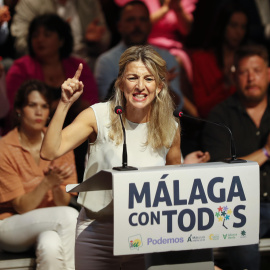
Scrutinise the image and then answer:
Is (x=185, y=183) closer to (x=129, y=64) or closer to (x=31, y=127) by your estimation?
(x=129, y=64)

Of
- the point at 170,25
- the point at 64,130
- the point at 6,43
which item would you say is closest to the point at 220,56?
the point at 170,25

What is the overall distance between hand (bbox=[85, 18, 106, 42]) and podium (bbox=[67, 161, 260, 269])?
2.83m

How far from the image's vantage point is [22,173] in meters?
3.51

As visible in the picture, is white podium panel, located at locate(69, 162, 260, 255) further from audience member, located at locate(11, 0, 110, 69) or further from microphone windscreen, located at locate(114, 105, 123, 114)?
audience member, located at locate(11, 0, 110, 69)

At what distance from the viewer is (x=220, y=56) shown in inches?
199

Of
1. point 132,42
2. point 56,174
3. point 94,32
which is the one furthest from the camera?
point 94,32

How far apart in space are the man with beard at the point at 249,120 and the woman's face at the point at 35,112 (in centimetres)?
110

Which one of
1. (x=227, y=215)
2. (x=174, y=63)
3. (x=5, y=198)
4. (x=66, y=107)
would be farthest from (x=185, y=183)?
(x=174, y=63)

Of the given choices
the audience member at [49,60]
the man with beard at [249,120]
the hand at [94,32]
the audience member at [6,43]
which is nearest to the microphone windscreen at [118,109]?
the man with beard at [249,120]

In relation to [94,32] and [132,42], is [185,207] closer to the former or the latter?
[132,42]

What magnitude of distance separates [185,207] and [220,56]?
3.01 meters

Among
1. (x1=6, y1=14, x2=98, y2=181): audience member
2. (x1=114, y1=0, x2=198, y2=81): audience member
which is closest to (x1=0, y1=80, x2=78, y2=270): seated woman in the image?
(x1=6, y1=14, x2=98, y2=181): audience member

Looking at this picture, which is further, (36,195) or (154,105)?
(36,195)

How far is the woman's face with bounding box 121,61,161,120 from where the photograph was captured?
99.1 inches
